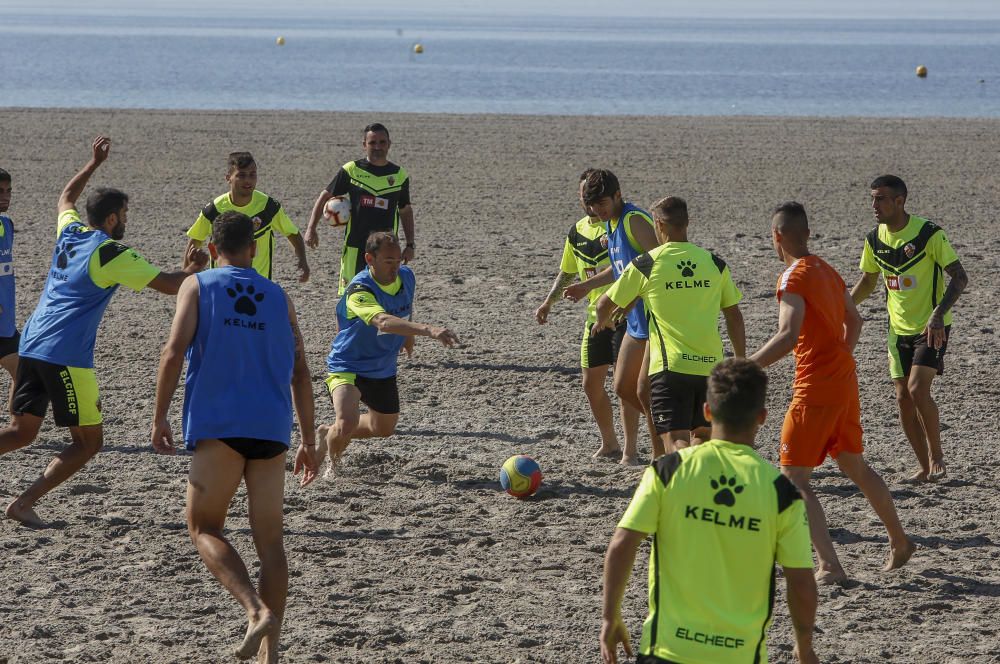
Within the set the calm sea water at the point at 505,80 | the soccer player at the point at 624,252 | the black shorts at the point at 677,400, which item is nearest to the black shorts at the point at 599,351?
the soccer player at the point at 624,252

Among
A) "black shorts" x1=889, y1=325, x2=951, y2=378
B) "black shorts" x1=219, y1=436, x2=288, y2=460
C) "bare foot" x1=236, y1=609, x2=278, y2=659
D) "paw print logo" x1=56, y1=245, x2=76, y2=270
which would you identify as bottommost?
"bare foot" x1=236, y1=609, x2=278, y2=659

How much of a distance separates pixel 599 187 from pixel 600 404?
1.63 m

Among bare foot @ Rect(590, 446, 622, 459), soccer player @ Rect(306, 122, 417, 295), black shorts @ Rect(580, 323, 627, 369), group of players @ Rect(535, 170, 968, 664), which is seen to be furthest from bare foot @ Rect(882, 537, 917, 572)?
soccer player @ Rect(306, 122, 417, 295)

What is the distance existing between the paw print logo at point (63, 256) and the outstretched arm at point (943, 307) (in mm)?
5104

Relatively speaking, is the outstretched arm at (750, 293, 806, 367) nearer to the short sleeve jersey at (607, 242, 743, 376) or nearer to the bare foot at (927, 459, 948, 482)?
the short sleeve jersey at (607, 242, 743, 376)

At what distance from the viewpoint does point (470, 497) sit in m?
Answer: 8.42

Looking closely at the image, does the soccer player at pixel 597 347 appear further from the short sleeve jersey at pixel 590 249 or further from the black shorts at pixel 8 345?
the black shorts at pixel 8 345

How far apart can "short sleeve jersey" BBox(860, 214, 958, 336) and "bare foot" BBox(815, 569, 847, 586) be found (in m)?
2.27

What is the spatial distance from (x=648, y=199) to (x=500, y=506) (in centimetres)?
1333

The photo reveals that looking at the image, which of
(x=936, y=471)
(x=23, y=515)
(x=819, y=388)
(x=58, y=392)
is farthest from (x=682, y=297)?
(x=23, y=515)

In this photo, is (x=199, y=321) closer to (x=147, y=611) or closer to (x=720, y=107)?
(x=147, y=611)

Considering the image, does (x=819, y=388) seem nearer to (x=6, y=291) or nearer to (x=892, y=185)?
(x=892, y=185)

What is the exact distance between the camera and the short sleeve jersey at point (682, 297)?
290 inches

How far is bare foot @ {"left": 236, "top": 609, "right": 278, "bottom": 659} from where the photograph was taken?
17.2 feet
